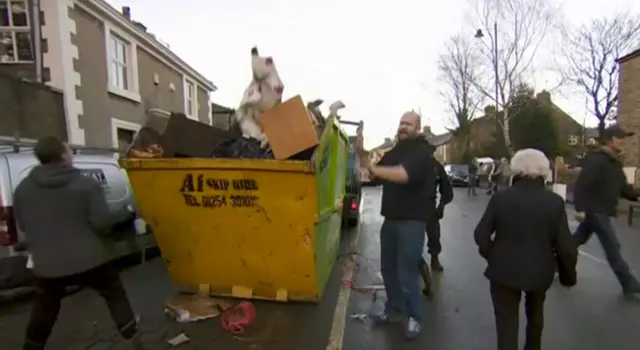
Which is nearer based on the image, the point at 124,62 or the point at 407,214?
the point at 407,214

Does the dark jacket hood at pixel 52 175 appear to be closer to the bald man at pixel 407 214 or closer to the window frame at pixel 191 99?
the bald man at pixel 407 214

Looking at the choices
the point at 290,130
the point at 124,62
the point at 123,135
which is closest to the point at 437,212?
the point at 290,130

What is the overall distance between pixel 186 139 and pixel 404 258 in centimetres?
241

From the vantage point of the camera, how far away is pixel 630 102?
890 inches

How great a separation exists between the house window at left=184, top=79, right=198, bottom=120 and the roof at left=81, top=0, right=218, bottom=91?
1.28 ft

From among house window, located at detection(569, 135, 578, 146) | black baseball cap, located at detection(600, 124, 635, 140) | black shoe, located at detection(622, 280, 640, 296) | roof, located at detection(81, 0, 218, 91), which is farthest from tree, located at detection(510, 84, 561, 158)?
black shoe, located at detection(622, 280, 640, 296)

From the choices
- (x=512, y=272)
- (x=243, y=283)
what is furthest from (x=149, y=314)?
(x=512, y=272)

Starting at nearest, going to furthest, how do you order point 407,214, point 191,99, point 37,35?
point 407,214 → point 37,35 → point 191,99

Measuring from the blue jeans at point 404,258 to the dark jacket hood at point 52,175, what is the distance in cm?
258

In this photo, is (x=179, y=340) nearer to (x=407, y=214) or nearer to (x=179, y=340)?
(x=179, y=340)

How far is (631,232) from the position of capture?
10328 millimetres

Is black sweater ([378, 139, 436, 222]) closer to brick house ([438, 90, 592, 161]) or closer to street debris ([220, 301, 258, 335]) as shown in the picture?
street debris ([220, 301, 258, 335])

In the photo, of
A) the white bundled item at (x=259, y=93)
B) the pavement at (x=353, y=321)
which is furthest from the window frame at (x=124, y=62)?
the white bundled item at (x=259, y=93)

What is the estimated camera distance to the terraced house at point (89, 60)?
1075 centimetres
